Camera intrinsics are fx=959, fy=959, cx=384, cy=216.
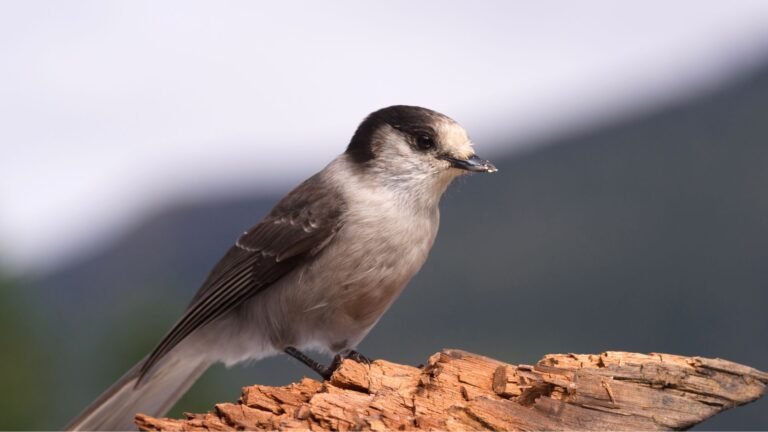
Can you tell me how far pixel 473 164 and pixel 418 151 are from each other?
0.40 metres

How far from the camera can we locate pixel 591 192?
81.2 m

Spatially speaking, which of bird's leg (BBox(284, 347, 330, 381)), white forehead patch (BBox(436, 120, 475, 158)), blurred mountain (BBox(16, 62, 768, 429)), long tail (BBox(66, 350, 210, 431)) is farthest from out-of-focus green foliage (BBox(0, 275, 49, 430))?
white forehead patch (BBox(436, 120, 475, 158))

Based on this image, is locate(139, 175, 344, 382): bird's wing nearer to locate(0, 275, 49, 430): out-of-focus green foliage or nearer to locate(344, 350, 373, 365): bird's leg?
locate(344, 350, 373, 365): bird's leg

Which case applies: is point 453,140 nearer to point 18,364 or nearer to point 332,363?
point 332,363

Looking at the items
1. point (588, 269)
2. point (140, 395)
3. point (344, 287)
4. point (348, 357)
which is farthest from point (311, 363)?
point (588, 269)

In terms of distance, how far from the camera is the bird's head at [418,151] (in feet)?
20.6

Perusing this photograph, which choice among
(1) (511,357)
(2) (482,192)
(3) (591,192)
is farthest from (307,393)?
(2) (482,192)

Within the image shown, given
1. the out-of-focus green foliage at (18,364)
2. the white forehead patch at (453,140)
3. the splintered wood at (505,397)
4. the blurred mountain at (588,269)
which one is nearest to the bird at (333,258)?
the white forehead patch at (453,140)

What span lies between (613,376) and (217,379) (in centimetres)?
1776

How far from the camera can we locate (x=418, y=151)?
636 centimetres

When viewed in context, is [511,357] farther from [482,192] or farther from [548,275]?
[482,192]

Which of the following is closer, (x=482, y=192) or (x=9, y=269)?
(x=9, y=269)

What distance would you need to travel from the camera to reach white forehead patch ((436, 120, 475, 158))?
6.26 meters

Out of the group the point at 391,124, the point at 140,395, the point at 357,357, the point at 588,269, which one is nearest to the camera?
the point at 357,357
